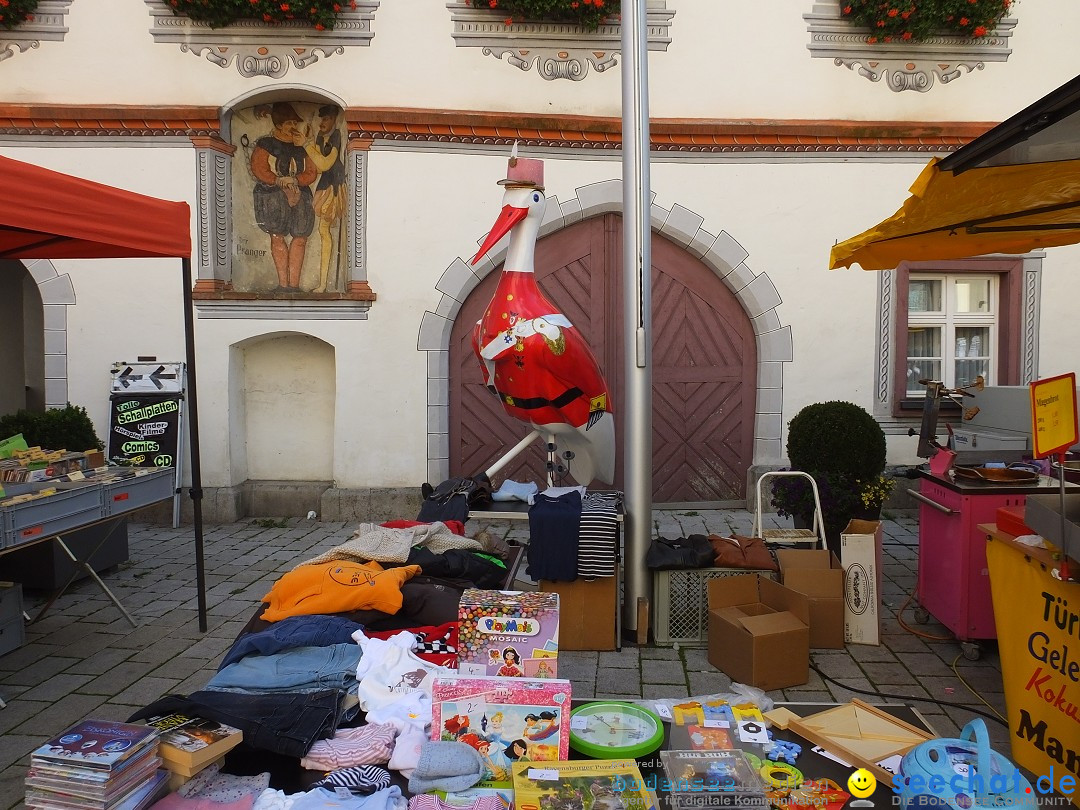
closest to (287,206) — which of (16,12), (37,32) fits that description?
(37,32)

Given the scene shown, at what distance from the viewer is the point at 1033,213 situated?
378cm

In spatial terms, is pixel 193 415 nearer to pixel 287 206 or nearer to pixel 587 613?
pixel 587 613

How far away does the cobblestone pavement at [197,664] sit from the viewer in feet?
12.5

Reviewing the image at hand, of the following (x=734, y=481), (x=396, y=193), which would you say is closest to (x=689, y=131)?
(x=396, y=193)

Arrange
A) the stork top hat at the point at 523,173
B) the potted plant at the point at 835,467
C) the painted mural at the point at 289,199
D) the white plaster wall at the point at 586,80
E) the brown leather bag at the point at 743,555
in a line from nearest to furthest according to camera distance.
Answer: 1. the brown leather bag at the point at 743,555
2. the stork top hat at the point at 523,173
3. the potted plant at the point at 835,467
4. the white plaster wall at the point at 586,80
5. the painted mural at the point at 289,199

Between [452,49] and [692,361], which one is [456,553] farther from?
[452,49]

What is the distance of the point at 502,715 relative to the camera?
8.55 ft

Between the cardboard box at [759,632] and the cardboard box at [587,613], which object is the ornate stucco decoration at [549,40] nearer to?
the cardboard box at [587,613]

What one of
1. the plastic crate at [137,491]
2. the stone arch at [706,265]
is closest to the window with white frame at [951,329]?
the stone arch at [706,265]

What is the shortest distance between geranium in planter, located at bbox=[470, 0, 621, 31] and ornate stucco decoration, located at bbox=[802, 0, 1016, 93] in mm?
2025

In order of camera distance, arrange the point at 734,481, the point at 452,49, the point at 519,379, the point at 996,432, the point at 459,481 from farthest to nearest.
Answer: the point at 734,481 < the point at 452,49 < the point at 996,432 < the point at 459,481 < the point at 519,379

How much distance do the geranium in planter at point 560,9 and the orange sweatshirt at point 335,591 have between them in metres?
5.56

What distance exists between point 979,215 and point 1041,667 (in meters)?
2.25

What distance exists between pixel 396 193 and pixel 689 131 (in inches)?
114
